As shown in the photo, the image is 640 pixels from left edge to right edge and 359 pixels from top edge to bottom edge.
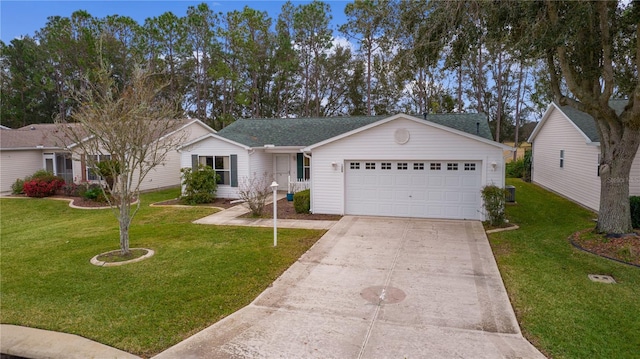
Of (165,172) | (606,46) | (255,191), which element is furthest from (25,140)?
(606,46)

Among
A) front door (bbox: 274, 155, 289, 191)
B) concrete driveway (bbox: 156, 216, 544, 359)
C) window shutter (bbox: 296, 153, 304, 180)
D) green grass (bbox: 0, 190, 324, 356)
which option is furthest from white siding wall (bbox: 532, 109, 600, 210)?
front door (bbox: 274, 155, 289, 191)

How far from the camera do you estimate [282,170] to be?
18750 mm

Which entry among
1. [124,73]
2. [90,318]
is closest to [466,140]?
[90,318]

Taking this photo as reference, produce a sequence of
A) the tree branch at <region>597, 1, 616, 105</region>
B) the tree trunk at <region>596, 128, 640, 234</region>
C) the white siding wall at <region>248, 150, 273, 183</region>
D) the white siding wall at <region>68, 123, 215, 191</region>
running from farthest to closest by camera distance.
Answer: the white siding wall at <region>68, 123, 215, 191</region>
the white siding wall at <region>248, 150, 273, 183</region>
the tree trunk at <region>596, 128, 640, 234</region>
the tree branch at <region>597, 1, 616, 105</region>

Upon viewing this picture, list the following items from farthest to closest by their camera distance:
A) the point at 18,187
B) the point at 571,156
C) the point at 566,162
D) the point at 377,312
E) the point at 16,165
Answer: the point at 16,165 < the point at 18,187 < the point at 566,162 < the point at 571,156 < the point at 377,312

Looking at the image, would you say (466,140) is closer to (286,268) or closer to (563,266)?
(563,266)

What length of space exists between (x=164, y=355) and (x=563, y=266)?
7.05 meters

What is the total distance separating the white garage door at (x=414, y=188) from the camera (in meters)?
11.7

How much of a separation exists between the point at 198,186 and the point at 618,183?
13906 mm

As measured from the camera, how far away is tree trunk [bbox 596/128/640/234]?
8531 millimetres

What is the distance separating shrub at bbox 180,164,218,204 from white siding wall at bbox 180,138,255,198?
828 mm

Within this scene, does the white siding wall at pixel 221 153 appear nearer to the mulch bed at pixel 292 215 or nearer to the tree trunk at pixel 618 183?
the mulch bed at pixel 292 215

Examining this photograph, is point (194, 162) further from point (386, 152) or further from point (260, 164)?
point (386, 152)

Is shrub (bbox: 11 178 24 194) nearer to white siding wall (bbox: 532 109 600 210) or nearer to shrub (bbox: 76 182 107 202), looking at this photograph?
shrub (bbox: 76 182 107 202)
